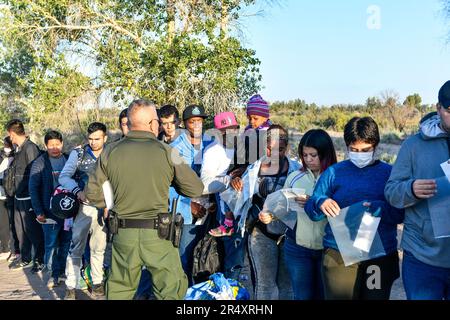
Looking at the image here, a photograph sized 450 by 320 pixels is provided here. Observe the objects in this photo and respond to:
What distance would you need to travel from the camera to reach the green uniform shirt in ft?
11.5

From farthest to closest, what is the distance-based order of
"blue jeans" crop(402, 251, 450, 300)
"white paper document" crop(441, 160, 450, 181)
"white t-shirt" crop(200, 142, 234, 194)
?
1. "white t-shirt" crop(200, 142, 234, 194)
2. "blue jeans" crop(402, 251, 450, 300)
3. "white paper document" crop(441, 160, 450, 181)

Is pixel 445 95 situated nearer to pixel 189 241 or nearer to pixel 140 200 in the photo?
pixel 140 200

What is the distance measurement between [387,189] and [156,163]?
1.55 metres

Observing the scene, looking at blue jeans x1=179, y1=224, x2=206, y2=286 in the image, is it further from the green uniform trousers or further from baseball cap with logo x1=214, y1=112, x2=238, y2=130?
the green uniform trousers

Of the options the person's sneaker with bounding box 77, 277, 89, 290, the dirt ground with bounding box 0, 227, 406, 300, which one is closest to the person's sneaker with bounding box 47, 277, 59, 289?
the dirt ground with bounding box 0, 227, 406, 300

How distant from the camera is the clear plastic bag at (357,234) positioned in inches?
121

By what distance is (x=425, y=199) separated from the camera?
9.55 ft

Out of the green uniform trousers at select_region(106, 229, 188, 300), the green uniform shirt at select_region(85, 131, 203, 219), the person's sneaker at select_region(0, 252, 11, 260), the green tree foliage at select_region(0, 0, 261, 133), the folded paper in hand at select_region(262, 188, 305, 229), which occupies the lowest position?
the person's sneaker at select_region(0, 252, 11, 260)

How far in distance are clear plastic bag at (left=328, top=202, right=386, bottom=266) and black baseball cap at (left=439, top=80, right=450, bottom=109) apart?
0.76 metres

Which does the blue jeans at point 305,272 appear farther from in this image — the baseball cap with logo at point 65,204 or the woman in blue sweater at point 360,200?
the baseball cap with logo at point 65,204

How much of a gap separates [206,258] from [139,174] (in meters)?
1.61

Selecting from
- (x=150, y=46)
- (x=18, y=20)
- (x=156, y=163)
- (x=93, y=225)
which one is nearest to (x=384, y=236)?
(x=156, y=163)

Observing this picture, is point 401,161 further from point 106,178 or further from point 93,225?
point 93,225
